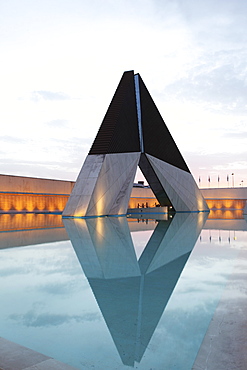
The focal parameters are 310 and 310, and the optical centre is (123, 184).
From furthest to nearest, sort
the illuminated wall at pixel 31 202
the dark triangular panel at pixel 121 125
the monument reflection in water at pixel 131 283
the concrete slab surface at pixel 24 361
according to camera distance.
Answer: the illuminated wall at pixel 31 202, the dark triangular panel at pixel 121 125, the monument reflection in water at pixel 131 283, the concrete slab surface at pixel 24 361

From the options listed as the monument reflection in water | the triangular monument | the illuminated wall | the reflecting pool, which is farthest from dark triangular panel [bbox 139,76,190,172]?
the reflecting pool

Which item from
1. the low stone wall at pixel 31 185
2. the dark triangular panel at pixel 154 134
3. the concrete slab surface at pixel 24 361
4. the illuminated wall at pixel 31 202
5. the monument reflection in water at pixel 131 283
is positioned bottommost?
the illuminated wall at pixel 31 202

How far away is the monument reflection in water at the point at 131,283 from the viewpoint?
8.23 ft

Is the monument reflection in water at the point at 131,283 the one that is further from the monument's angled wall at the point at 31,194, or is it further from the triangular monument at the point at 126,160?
the monument's angled wall at the point at 31,194

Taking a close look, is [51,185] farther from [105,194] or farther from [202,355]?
[202,355]

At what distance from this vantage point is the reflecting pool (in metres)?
2.21

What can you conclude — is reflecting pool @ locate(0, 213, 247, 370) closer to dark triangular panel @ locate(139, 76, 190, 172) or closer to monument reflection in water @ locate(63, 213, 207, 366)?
monument reflection in water @ locate(63, 213, 207, 366)

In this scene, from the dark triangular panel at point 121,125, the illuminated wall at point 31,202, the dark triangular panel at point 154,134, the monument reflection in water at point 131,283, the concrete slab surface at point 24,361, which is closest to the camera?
the concrete slab surface at point 24,361

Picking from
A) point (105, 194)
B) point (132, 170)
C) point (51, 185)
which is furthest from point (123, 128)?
point (51, 185)

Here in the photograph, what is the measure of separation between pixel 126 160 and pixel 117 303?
728 inches

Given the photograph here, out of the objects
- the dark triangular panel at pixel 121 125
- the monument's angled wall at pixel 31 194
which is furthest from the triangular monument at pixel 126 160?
the monument's angled wall at pixel 31 194

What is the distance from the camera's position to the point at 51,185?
3453 cm

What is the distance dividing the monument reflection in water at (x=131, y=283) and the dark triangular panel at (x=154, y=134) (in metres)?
16.9

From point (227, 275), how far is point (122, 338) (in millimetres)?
2599
